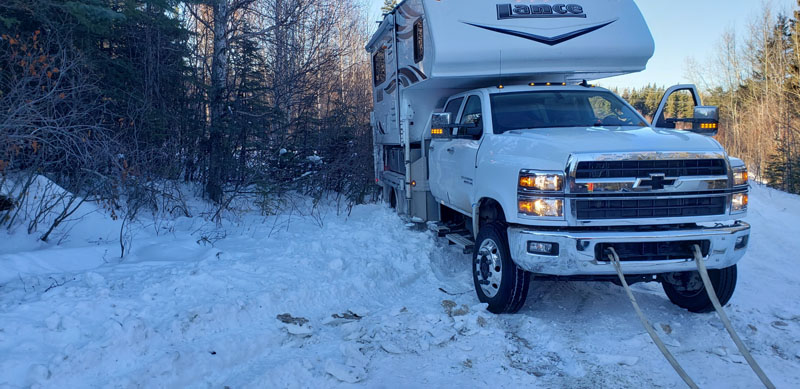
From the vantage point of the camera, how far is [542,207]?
15.0ft

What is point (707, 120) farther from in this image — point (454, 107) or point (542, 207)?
point (454, 107)

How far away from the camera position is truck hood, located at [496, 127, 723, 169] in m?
4.56

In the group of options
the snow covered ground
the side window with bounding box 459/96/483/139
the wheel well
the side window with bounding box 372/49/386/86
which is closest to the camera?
the snow covered ground

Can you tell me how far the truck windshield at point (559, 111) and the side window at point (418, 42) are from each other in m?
1.59

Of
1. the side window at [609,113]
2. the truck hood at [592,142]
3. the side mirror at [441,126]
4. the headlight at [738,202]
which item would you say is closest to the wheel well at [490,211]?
the truck hood at [592,142]

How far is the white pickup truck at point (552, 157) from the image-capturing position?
452 cm

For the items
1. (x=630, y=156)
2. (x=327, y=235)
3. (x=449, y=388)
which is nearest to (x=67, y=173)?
(x=327, y=235)

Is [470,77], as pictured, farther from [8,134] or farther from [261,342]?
[8,134]

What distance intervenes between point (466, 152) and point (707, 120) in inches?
97.1

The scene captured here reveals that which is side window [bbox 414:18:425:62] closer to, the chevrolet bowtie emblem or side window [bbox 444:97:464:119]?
side window [bbox 444:97:464:119]

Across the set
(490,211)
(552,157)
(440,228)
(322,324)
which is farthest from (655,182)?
(440,228)

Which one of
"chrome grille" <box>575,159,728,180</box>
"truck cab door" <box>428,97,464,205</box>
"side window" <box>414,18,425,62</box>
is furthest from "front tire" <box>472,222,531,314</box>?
"side window" <box>414,18,425,62</box>

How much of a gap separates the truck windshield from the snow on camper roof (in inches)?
22.6

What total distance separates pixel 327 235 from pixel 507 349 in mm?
4029
